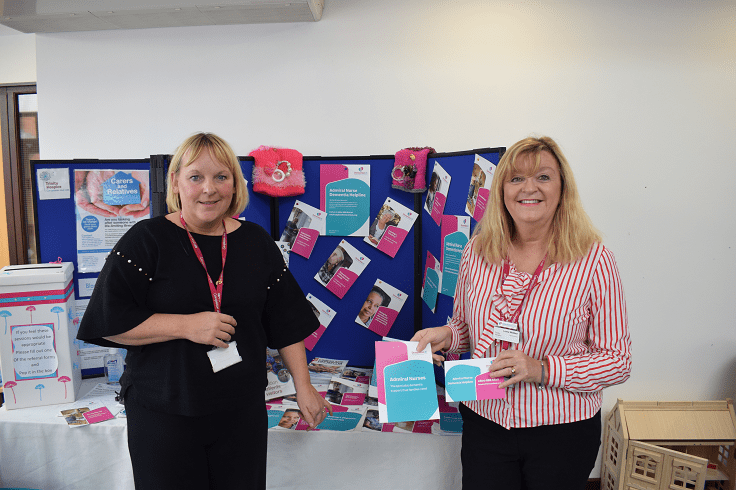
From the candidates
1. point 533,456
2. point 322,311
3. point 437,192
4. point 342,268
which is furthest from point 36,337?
point 533,456

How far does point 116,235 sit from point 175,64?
44.0 inches

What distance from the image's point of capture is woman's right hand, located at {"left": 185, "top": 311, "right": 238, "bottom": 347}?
1.12m

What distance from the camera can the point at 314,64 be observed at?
247 cm

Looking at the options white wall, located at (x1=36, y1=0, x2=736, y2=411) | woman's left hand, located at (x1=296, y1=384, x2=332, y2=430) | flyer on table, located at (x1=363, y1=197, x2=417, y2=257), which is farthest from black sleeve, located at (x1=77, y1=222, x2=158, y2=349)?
white wall, located at (x1=36, y1=0, x2=736, y2=411)

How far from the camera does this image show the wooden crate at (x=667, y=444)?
208cm

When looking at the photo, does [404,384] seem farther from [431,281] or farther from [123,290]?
[431,281]

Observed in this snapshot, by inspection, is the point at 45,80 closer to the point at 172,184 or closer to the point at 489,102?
the point at 172,184

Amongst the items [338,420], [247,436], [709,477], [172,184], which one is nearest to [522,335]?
[247,436]

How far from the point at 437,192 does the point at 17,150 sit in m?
3.58

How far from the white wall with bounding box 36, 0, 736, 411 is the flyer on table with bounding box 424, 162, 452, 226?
1.98ft

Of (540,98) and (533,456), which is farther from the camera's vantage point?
(540,98)

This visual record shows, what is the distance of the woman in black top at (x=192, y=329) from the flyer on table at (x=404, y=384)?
0.37m

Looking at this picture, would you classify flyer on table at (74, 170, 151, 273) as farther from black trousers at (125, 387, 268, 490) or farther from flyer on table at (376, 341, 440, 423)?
flyer on table at (376, 341, 440, 423)

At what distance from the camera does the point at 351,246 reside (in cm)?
216
